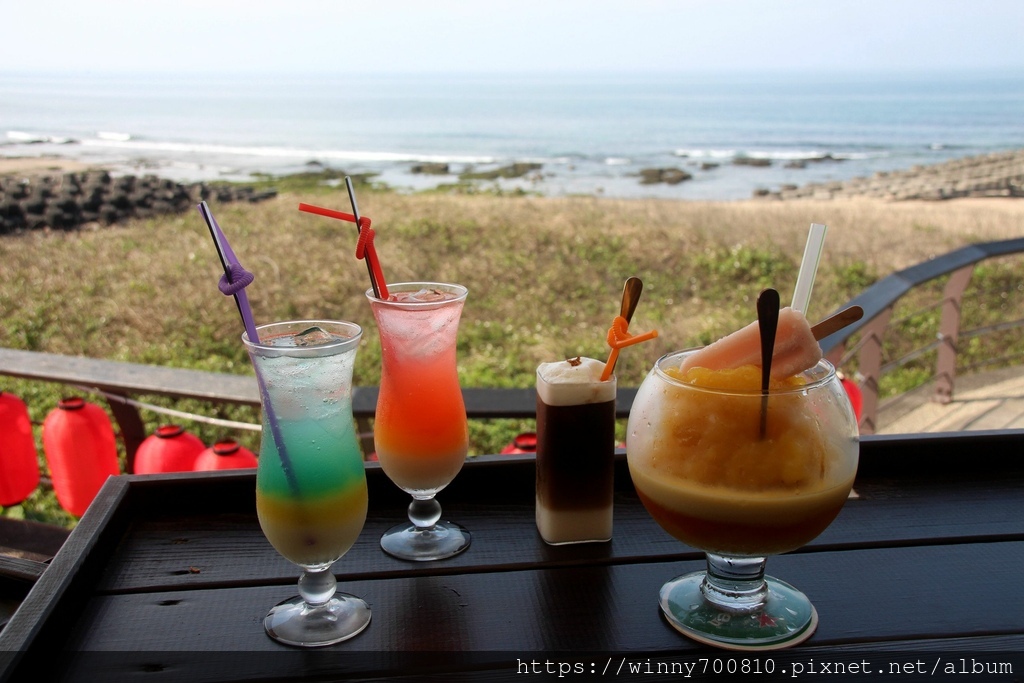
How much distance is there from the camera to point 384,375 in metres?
1.00

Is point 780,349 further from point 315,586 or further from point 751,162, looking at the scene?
point 751,162

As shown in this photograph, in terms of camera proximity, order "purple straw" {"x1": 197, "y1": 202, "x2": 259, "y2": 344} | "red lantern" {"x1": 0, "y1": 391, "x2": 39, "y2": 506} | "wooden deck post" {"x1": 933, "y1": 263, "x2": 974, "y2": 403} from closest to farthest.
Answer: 1. "purple straw" {"x1": 197, "y1": 202, "x2": 259, "y2": 344}
2. "red lantern" {"x1": 0, "y1": 391, "x2": 39, "y2": 506}
3. "wooden deck post" {"x1": 933, "y1": 263, "x2": 974, "y2": 403}

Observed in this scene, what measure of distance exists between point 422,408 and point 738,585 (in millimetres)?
406

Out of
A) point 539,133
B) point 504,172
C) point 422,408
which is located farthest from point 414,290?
point 539,133

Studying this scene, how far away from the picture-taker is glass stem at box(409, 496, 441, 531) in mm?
1025

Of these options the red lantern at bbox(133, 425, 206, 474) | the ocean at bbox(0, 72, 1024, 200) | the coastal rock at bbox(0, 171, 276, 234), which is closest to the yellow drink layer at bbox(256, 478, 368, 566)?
the red lantern at bbox(133, 425, 206, 474)

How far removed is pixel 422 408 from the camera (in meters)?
0.98

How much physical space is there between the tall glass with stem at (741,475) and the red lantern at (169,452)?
58.3 inches

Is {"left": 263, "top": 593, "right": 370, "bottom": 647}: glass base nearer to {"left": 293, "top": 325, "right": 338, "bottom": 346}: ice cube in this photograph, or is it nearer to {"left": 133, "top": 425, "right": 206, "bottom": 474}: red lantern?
{"left": 293, "top": 325, "right": 338, "bottom": 346}: ice cube

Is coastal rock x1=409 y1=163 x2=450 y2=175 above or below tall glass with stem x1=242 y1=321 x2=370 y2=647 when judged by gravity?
below

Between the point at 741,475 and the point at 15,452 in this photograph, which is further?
the point at 15,452

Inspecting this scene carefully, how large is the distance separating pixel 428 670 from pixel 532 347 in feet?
15.6

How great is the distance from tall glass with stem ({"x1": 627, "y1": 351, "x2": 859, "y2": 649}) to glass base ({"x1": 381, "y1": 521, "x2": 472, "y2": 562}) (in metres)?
0.26

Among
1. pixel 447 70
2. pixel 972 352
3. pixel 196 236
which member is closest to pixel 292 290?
pixel 196 236
